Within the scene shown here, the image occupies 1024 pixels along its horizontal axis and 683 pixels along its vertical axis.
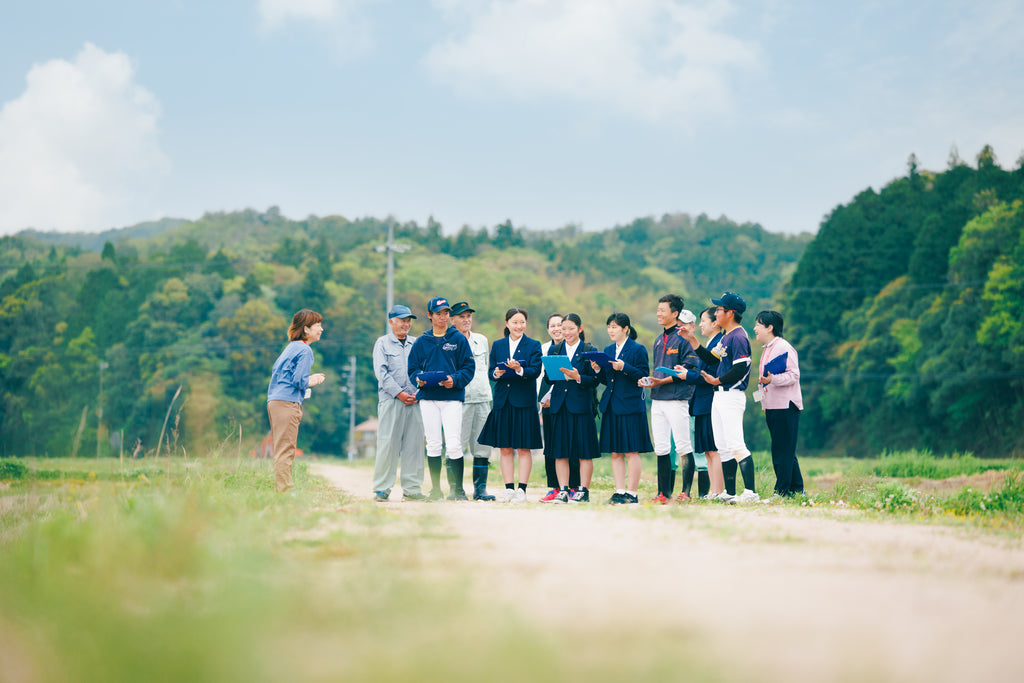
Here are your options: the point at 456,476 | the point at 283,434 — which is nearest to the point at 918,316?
the point at 456,476

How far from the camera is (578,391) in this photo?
9867mm

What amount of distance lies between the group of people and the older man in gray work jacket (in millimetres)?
13

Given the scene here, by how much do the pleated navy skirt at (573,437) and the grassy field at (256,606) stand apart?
9.79ft

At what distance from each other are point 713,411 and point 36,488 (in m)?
6.25

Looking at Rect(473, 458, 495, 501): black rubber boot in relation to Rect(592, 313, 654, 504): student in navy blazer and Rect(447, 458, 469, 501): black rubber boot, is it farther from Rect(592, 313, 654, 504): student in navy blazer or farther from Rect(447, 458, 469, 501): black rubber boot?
Rect(592, 313, 654, 504): student in navy blazer

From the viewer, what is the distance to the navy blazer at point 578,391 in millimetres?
9781

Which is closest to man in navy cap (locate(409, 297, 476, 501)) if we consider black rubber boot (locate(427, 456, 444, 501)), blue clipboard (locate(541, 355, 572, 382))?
black rubber boot (locate(427, 456, 444, 501))

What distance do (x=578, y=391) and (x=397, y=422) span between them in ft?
6.40

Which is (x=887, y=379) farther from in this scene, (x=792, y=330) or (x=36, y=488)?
(x=36, y=488)

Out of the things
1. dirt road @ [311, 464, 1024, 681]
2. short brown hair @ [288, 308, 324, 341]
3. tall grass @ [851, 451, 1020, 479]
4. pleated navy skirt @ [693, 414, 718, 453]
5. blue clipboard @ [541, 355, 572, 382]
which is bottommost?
tall grass @ [851, 451, 1020, 479]

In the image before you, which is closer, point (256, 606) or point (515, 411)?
point (256, 606)

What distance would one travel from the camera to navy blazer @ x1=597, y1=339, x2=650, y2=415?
9.59m

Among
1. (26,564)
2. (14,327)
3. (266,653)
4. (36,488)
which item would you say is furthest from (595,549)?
(14,327)

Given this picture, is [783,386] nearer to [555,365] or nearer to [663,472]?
[663,472]
